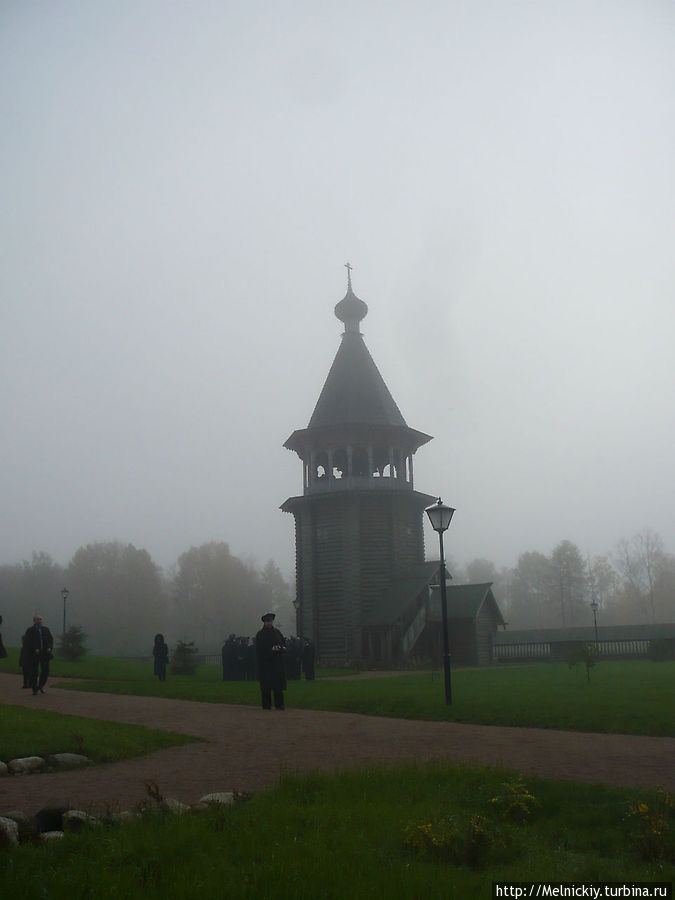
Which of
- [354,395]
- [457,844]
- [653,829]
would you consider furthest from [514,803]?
[354,395]

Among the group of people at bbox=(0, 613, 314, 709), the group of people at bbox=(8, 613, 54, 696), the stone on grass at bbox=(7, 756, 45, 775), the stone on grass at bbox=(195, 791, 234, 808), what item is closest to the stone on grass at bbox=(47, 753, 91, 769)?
the stone on grass at bbox=(7, 756, 45, 775)

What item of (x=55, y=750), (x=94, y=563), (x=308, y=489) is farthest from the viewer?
(x=94, y=563)

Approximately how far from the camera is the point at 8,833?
633 cm

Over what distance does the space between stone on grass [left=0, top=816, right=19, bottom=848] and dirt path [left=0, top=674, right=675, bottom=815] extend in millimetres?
1090

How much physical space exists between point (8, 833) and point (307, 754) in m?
5.09

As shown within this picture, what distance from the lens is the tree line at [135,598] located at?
79.1 m

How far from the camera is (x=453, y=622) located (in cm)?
4056

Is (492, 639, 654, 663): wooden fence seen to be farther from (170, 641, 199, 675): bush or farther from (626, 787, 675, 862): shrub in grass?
(626, 787, 675, 862): shrub in grass

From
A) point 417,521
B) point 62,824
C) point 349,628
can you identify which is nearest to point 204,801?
point 62,824

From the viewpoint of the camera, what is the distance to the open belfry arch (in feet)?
126

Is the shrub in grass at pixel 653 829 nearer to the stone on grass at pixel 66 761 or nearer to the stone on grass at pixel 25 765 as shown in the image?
the stone on grass at pixel 66 761

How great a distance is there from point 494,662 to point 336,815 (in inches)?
1442

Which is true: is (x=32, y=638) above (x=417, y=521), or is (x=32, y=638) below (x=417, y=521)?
below

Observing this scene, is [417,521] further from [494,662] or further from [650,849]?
[650,849]
